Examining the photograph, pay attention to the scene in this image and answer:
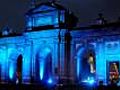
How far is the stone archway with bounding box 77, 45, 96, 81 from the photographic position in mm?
55375

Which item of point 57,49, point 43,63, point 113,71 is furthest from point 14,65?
point 113,71

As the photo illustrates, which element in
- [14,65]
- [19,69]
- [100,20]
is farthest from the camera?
[19,69]

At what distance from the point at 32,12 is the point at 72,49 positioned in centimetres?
882

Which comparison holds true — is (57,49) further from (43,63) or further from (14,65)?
(14,65)

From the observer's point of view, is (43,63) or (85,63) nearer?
(85,63)

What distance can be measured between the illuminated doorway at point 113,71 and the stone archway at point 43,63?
9131mm

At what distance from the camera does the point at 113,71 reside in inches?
2157

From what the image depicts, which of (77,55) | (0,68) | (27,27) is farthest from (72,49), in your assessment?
(0,68)

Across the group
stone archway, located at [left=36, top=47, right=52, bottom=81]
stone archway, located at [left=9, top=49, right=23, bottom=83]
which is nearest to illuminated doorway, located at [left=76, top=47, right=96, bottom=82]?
stone archway, located at [left=36, top=47, right=52, bottom=81]

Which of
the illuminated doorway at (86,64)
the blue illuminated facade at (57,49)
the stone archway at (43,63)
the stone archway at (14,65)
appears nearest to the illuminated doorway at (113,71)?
the blue illuminated facade at (57,49)

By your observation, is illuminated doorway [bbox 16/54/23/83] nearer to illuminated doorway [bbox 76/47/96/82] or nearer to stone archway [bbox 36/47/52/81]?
stone archway [bbox 36/47/52/81]

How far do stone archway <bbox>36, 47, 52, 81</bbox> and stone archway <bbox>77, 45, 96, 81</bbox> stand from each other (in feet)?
16.1

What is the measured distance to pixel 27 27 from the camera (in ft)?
198

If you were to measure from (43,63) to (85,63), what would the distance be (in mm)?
6443
